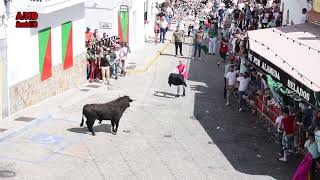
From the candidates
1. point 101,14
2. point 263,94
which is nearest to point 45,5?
point 263,94

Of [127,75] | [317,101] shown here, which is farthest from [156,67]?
[317,101]

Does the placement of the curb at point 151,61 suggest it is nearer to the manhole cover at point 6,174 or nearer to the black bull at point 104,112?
the black bull at point 104,112

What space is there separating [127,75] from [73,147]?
11227 mm

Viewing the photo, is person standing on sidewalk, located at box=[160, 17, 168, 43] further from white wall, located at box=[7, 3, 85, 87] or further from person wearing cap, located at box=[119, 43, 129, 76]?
white wall, located at box=[7, 3, 85, 87]

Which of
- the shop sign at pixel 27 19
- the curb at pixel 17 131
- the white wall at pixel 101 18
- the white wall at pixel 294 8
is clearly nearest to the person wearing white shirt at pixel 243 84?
the curb at pixel 17 131

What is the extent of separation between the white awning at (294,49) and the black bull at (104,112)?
4.57 metres

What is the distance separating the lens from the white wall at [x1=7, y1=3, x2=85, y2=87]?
726 inches

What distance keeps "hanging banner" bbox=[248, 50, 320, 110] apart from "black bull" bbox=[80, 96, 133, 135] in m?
4.24

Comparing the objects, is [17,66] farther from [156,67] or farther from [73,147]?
[156,67]

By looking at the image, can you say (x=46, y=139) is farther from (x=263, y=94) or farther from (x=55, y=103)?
(x=263, y=94)

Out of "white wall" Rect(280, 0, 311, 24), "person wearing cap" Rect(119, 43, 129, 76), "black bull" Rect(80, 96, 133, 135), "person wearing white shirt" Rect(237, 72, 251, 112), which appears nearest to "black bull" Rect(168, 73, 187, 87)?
"person wearing white shirt" Rect(237, 72, 251, 112)

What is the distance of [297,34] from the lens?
74.0 ft

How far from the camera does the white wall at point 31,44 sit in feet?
60.5

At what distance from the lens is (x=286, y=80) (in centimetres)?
1650
